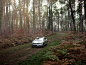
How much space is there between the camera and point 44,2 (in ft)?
108

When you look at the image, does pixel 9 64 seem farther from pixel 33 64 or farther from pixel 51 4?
pixel 51 4

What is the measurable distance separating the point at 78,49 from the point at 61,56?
1.75 m

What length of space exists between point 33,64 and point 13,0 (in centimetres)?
3015

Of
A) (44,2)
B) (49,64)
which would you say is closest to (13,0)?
(44,2)

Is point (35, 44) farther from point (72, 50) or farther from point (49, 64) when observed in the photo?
point (49, 64)

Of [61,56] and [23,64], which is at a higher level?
[61,56]

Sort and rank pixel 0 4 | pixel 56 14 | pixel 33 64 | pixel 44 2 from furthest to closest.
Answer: pixel 56 14
pixel 44 2
pixel 0 4
pixel 33 64

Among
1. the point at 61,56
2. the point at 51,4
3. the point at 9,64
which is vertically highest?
the point at 51,4

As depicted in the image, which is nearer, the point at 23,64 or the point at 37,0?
the point at 23,64

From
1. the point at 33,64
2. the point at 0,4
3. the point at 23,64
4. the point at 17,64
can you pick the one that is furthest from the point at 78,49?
the point at 0,4

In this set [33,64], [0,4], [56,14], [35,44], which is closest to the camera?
[33,64]

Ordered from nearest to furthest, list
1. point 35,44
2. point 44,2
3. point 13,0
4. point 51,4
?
1. point 35,44
2. point 13,0
3. point 51,4
4. point 44,2

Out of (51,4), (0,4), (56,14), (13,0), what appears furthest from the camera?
(56,14)

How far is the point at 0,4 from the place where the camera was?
23.2 meters
